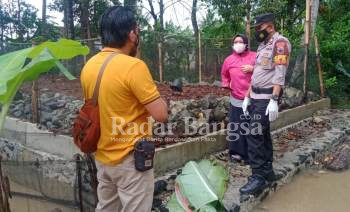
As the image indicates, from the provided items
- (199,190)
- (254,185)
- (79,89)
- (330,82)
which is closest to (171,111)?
(254,185)

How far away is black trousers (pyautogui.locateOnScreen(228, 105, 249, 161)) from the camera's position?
5.09 meters

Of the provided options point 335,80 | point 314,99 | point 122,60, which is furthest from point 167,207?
point 335,80

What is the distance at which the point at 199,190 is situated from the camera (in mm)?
3551

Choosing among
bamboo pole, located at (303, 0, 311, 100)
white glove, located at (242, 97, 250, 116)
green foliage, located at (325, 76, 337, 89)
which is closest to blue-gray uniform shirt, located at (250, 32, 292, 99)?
white glove, located at (242, 97, 250, 116)

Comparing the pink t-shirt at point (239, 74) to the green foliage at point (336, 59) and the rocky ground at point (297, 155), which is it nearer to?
the rocky ground at point (297, 155)

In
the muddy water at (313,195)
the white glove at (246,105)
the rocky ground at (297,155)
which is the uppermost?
the white glove at (246,105)

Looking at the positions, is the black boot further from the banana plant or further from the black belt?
the banana plant

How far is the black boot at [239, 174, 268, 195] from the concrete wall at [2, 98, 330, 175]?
95 centimetres

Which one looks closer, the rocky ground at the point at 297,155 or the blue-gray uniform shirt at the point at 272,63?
the blue-gray uniform shirt at the point at 272,63

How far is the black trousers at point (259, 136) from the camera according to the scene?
13.4 ft

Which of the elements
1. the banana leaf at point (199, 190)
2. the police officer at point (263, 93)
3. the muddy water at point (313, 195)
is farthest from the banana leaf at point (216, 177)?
the muddy water at point (313, 195)

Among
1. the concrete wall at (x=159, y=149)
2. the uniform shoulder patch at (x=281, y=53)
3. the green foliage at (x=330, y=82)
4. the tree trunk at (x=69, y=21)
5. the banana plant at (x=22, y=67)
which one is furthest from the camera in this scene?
the tree trunk at (x=69, y=21)

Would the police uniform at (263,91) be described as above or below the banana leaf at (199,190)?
above

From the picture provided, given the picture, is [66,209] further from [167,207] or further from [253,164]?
[253,164]
